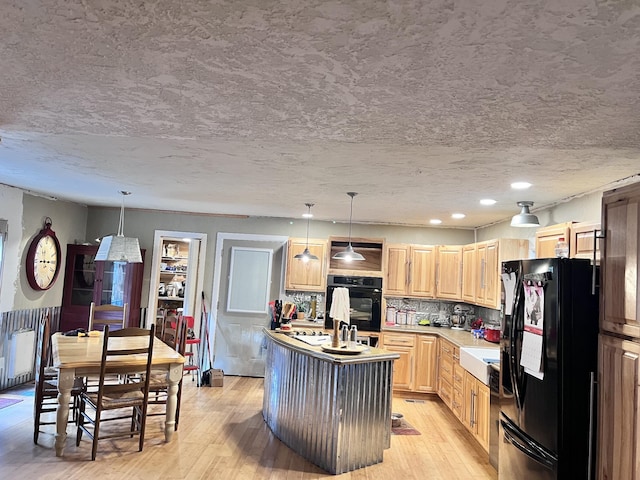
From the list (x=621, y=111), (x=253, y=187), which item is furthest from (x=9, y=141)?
(x=621, y=111)

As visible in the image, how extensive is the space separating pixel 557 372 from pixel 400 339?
3.67m

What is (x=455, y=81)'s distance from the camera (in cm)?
158

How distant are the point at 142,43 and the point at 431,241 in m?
6.06

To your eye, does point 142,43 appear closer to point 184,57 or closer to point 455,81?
point 184,57

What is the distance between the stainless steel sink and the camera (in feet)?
13.3

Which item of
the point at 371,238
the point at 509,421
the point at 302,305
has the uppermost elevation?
the point at 371,238

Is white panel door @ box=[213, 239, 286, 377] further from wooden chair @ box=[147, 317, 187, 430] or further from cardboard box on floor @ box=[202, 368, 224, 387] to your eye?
wooden chair @ box=[147, 317, 187, 430]

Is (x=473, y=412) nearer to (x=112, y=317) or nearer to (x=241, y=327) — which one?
(x=241, y=327)

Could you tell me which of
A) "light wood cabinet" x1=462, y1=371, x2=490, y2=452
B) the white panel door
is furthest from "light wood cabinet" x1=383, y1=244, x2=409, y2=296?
"light wood cabinet" x1=462, y1=371, x2=490, y2=452

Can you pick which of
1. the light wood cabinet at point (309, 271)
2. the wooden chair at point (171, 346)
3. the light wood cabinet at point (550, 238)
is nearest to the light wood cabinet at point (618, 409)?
the light wood cabinet at point (550, 238)

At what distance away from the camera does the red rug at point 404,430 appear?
15.7ft

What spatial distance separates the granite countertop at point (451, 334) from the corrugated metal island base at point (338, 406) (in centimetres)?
158

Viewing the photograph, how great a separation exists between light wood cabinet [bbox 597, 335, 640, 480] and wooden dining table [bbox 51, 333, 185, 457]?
322 cm

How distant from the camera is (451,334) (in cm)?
602
